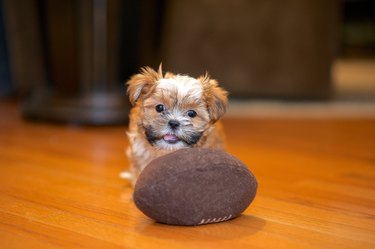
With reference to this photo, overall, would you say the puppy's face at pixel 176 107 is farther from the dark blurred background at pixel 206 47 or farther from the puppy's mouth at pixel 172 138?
the dark blurred background at pixel 206 47

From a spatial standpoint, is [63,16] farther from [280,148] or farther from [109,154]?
[280,148]

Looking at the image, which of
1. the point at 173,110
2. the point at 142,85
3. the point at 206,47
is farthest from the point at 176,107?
the point at 206,47

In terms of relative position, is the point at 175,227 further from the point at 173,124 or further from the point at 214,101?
the point at 214,101

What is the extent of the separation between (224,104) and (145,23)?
154 cm

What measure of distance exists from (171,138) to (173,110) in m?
0.07

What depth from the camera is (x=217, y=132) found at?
5.50 feet

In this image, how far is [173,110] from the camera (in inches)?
57.4

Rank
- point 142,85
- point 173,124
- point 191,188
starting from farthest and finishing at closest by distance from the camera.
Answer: point 142,85 < point 173,124 < point 191,188

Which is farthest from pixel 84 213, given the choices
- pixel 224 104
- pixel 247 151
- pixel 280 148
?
pixel 280 148

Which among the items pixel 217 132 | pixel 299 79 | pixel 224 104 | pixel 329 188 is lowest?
pixel 299 79

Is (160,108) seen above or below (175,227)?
above

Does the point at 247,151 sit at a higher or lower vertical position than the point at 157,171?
lower

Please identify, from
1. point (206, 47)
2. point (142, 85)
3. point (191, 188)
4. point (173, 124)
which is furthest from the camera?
point (206, 47)

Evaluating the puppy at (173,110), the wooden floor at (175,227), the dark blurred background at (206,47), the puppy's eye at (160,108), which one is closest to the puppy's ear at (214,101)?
the puppy at (173,110)
